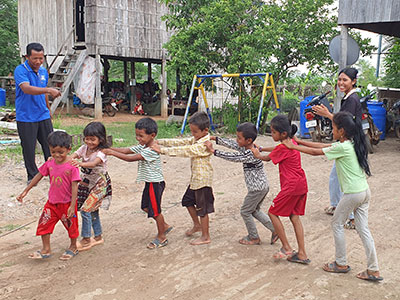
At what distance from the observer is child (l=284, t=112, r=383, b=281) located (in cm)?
346

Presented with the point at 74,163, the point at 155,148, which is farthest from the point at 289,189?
the point at 74,163

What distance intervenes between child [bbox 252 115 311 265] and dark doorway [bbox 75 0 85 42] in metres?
15.1

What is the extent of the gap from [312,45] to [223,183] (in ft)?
23.4

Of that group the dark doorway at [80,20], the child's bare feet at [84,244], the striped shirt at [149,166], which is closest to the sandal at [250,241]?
the striped shirt at [149,166]

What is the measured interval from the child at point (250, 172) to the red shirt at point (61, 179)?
1.28 meters

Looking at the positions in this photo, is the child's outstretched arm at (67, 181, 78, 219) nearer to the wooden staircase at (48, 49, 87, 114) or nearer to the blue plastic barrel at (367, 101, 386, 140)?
the blue plastic barrel at (367, 101, 386, 140)

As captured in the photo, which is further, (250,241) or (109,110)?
(109,110)

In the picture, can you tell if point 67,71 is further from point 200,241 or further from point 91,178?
point 200,241

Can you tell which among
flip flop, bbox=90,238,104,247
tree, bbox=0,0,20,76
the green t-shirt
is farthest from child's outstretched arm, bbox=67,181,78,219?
tree, bbox=0,0,20,76

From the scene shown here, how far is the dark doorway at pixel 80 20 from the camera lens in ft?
56.1

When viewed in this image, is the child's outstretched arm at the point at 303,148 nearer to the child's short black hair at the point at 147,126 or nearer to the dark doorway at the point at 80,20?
the child's short black hair at the point at 147,126

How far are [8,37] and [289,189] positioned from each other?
25744 millimetres

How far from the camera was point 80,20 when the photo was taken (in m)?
17.2

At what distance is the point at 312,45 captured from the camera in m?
12.4
